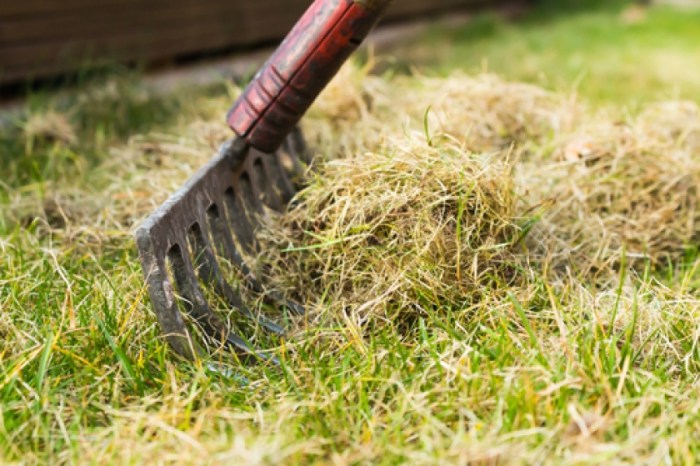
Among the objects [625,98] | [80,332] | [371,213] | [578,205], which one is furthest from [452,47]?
[80,332]

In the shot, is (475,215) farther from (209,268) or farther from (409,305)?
(209,268)

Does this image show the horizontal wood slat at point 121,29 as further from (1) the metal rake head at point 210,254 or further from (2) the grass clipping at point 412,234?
(2) the grass clipping at point 412,234

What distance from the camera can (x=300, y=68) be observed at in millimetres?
2082

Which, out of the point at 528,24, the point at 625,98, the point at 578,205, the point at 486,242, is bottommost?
the point at 528,24

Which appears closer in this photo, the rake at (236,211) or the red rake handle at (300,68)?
the rake at (236,211)

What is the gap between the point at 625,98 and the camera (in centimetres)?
432

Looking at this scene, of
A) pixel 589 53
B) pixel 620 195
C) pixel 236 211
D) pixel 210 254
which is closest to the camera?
pixel 210 254

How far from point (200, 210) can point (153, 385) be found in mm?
514

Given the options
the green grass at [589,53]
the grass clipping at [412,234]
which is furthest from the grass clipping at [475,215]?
the green grass at [589,53]

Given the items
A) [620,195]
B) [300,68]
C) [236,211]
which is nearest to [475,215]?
[300,68]

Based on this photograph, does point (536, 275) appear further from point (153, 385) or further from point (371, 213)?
point (153, 385)

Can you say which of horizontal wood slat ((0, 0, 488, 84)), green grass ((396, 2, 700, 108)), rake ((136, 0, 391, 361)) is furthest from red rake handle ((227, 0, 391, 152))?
horizontal wood slat ((0, 0, 488, 84))

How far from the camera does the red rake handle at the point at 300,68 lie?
6.57 feet

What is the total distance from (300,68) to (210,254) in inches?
21.7
